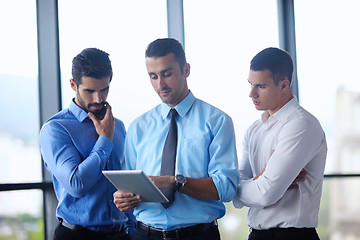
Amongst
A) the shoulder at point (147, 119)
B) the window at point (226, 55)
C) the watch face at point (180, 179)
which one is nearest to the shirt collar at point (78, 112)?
the shoulder at point (147, 119)

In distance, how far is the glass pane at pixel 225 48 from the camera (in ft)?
13.9

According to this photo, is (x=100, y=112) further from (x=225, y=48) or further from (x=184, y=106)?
(x=225, y=48)

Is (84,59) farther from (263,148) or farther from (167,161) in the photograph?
(263,148)

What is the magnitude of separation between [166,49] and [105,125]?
1.82 ft

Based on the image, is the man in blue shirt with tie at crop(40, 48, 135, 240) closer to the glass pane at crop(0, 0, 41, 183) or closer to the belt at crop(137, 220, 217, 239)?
the belt at crop(137, 220, 217, 239)

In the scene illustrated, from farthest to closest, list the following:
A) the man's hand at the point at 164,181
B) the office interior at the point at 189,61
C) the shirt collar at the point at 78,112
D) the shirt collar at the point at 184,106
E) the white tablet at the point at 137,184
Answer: the office interior at the point at 189,61 → the shirt collar at the point at 78,112 → the shirt collar at the point at 184,106 → the man's hand at the point at 164,181 → the white tablet at the point at 137,184

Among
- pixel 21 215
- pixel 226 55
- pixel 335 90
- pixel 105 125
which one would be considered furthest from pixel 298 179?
pixel 335 90

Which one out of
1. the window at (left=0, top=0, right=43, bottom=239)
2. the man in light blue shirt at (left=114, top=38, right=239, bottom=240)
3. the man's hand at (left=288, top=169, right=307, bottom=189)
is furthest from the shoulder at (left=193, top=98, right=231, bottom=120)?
the window at (left=0, top=0, right=43, bottom=239)

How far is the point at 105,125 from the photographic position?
2.59 metres

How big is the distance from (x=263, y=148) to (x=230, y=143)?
0.30 meters

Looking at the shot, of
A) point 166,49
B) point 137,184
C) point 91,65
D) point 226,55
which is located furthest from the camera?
point 226,55

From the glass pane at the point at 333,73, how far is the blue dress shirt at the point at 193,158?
8.88ft

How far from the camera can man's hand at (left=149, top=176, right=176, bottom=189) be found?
215 centimetres

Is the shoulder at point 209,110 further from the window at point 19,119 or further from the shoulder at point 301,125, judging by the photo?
the window at point 19,119
